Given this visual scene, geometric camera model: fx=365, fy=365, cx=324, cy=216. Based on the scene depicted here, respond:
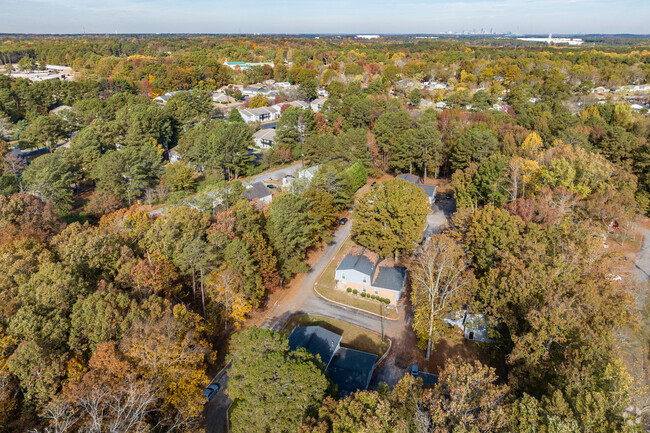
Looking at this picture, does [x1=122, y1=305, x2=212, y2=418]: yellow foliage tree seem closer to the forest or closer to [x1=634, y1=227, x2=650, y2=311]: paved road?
the forest

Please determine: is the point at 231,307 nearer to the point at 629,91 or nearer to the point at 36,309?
the point at 36,309

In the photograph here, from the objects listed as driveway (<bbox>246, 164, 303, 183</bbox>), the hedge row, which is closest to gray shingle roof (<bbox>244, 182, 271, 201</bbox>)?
driveway (<bbox>246, 164, 303, 183</bbox>)

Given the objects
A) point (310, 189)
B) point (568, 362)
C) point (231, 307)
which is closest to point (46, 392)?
point (231, 307)

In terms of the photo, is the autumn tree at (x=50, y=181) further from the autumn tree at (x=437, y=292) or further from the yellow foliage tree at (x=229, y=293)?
the autumn tree at (x=437, y=292)

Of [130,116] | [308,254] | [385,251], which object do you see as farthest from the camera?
[130,116]

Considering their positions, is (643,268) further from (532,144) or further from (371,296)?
(371,296)

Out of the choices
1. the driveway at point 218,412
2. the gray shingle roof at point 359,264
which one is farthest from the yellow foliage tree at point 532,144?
the driveway at point 218,412

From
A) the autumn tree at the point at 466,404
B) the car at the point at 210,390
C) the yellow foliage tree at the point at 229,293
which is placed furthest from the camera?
the yellow foliage tree at the point at 229,293
